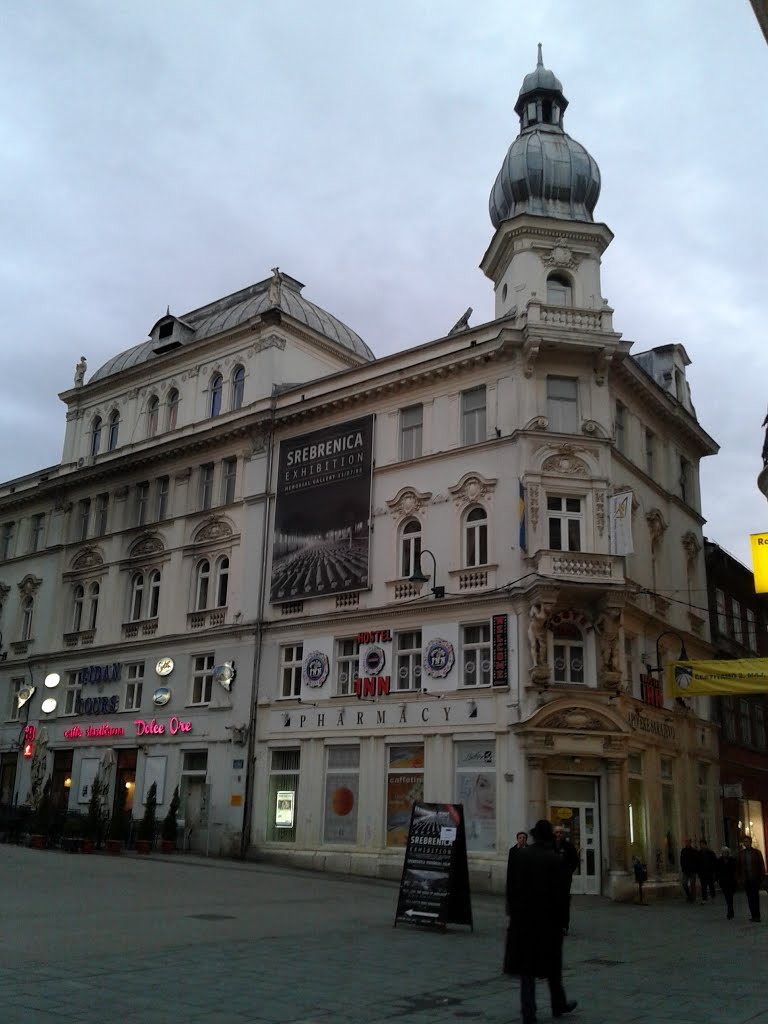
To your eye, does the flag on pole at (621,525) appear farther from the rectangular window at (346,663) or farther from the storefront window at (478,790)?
the rectangular window at (346,663)

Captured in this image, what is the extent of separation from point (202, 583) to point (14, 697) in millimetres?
12994

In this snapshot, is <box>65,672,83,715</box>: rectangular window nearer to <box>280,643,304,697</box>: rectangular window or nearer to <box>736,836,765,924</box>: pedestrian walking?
<box>280,643,304,697</box>: rectangular window

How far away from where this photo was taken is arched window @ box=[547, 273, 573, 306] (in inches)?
1315

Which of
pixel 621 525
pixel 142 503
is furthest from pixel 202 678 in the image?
pixel 621 525

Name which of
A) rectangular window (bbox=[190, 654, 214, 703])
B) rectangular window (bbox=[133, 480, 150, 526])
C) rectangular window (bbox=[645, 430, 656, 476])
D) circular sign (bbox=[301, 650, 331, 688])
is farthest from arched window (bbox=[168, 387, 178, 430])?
rectangular window (bbox=[645, 430, 656, 476])

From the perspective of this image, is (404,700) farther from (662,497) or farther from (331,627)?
(662,497)

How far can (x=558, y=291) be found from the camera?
110 ft

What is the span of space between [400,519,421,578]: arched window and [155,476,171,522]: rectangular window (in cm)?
1282

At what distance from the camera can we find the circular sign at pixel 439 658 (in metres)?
30.1

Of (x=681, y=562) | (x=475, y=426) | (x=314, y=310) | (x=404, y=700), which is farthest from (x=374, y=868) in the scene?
(x=314, y=310)

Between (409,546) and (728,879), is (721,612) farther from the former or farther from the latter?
(728,879)

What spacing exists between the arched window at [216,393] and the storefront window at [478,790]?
728 inches

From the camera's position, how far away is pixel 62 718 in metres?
42.1

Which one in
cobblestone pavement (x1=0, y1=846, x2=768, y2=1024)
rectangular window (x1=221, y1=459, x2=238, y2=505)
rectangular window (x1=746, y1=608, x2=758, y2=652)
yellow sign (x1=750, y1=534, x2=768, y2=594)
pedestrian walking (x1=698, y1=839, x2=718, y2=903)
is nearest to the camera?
cobblestone pavement (x1=0, y1=846, x2=768, y2=1024)
